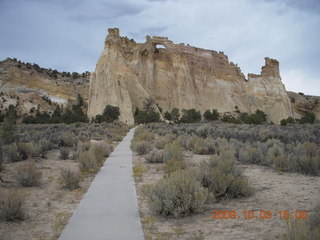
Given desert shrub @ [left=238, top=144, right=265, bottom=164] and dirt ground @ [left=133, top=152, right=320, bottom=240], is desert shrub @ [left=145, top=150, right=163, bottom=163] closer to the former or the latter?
desert shrub @ [left=238, top=144, right=265, bottom=164]

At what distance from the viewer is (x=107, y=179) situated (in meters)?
8.64

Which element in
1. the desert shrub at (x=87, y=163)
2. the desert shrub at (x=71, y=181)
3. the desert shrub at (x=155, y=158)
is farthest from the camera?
the desert shrub at (x=155, y=158)

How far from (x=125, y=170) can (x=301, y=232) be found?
24.9 ft

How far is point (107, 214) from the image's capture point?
5.33 metres

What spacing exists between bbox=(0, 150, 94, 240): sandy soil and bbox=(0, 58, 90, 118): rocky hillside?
2607 inches

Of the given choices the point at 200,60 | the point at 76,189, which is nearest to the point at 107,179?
the point at 76,189

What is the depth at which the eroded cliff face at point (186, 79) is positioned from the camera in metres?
79.6

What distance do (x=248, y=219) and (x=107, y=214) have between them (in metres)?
2.58

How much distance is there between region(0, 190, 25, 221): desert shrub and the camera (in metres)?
5.21

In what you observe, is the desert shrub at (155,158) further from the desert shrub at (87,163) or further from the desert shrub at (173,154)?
the desert shrub at (87,163)

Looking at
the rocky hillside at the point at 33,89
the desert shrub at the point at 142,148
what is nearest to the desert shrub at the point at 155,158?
the desert shrub at the point at 142,148

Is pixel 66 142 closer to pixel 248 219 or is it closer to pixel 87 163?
pixel 87 163

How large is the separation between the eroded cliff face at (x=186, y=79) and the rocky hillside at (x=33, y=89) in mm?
12854
